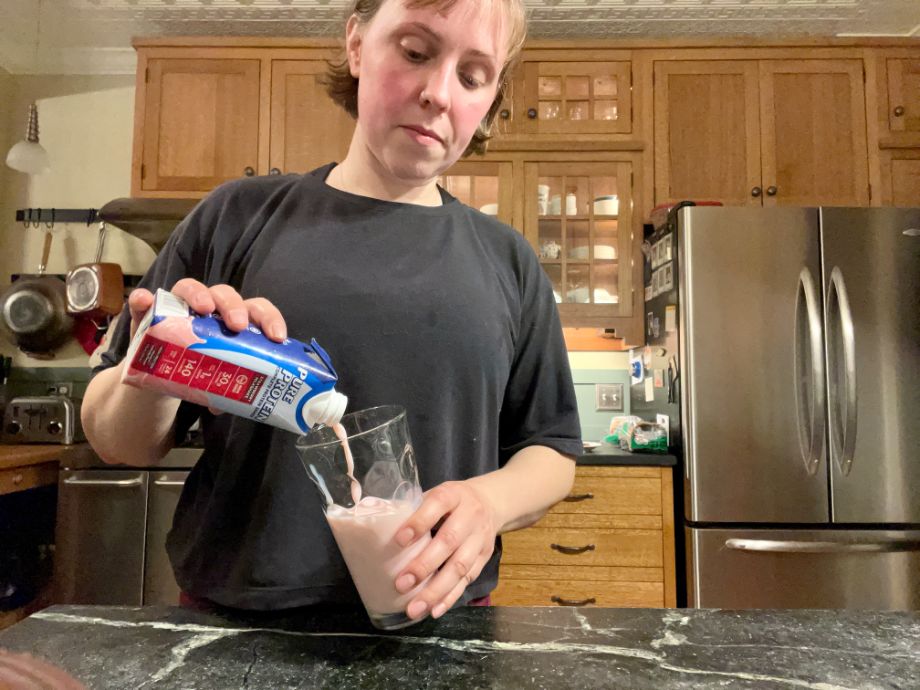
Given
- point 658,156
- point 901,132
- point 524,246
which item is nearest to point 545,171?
point 658,156

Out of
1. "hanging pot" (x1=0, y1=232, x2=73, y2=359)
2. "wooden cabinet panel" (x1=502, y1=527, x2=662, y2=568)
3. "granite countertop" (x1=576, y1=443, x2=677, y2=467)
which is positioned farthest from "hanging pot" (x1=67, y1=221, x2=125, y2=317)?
"granite countertop" (x1=576, y1=443, x2=677, y2=467)

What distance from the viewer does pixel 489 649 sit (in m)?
0.48

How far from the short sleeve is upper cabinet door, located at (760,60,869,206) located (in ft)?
6.05

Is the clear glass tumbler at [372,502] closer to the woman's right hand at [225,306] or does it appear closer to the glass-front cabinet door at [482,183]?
the woman's right hand at [225,306]

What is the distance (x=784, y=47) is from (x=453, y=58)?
7.38 ft

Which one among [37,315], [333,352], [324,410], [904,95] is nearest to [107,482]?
[37,315]

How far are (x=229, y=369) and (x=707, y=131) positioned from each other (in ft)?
7.64

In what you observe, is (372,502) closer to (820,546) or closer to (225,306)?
(225,306)

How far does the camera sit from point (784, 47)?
235cm

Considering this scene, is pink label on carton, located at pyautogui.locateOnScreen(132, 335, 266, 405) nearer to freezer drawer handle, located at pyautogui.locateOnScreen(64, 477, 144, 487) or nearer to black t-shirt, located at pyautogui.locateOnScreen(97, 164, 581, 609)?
black t-shirt, located at pyautogui.locateOnScreen(97, 164, 581, 609)

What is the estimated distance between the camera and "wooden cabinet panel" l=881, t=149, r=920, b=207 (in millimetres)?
2291

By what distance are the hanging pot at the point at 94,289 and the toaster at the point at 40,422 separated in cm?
51

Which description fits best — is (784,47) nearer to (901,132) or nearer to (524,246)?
(901,132)

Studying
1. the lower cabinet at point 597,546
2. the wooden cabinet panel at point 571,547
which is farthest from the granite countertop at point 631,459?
the wooden cabinet panel at point 571,547
